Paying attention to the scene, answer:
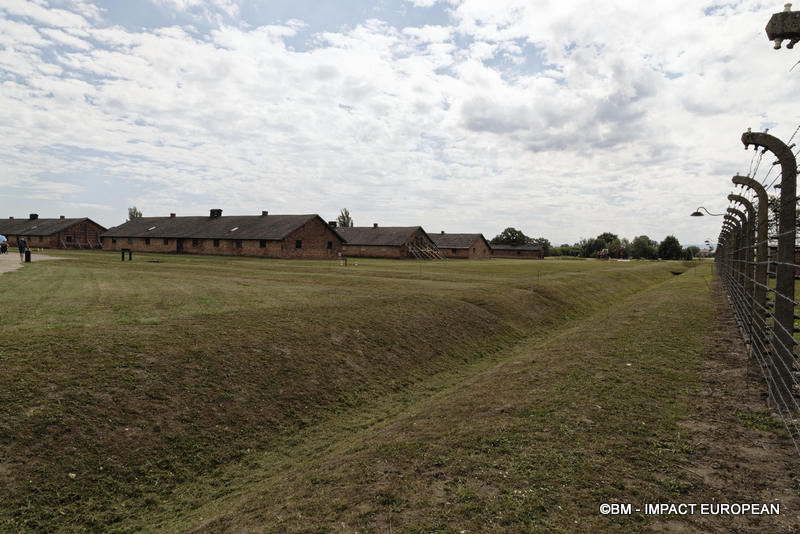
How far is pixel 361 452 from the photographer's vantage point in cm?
757

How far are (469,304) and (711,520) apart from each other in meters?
17.2

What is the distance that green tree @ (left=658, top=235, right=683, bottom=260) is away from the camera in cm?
11669

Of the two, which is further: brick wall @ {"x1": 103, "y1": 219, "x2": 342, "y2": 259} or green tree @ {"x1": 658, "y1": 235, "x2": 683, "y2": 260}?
green tree @ {"x1": 658, "y1": 235, "x2": 683, "y2": 260}

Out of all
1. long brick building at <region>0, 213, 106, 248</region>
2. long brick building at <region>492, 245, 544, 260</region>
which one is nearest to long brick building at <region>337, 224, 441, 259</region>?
long brick building at <region>492, 245, 544, 260</region>

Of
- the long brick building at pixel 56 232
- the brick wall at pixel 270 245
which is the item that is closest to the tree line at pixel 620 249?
the brick wall at pixel 270 245

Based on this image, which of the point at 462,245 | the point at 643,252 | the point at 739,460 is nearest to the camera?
the point at 739,460

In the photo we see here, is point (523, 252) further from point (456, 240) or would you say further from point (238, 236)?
point (238, 236)

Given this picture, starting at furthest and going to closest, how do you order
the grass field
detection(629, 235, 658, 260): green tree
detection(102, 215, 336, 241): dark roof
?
detection(629, 235, 658, 260): green tree < detection(102, 215, 336, 241): dark roof < the grass field

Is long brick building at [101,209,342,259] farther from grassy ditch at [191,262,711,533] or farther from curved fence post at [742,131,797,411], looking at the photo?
curved fence post at [742,131,797,411]

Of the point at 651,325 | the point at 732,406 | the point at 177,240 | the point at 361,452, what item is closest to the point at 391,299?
the point at 651,325

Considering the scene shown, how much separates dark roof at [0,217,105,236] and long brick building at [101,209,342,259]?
33.3 ft

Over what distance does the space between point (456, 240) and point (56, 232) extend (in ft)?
239

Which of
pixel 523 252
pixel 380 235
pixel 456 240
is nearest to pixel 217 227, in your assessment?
pixel 380 235

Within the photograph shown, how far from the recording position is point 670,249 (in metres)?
118
